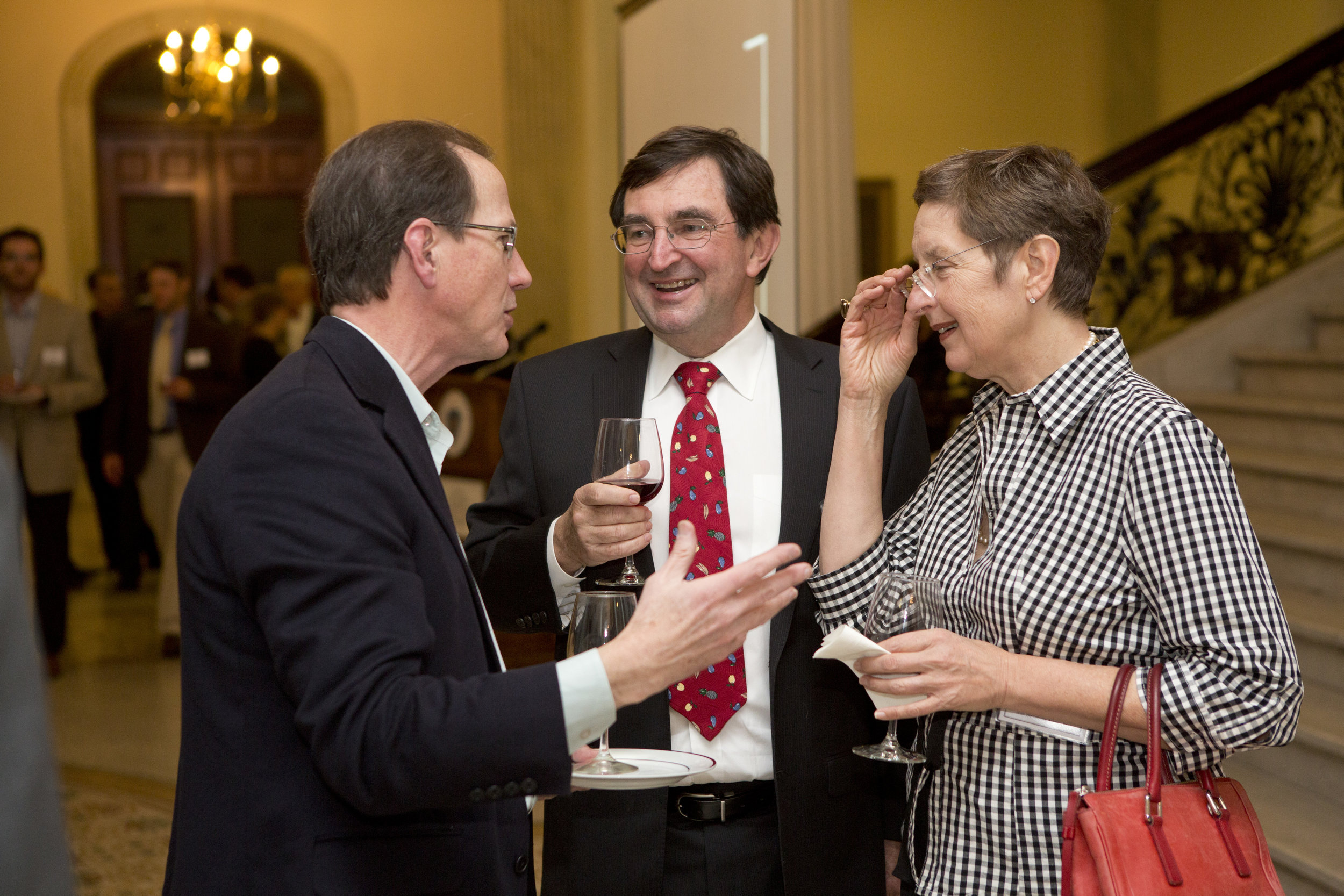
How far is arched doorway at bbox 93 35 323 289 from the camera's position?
37.9 ft

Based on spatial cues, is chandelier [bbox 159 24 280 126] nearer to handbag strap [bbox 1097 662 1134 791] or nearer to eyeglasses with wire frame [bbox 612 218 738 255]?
eyeglasses with wire frame [bbox 612 218 738 255]

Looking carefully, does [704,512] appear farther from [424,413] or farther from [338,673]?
[338,673]

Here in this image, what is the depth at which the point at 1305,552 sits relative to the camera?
14.7 feet

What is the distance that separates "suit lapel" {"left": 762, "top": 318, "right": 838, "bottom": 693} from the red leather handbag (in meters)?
0.59

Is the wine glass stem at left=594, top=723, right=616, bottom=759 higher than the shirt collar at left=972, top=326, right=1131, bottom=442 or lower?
lower

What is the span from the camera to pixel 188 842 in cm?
139

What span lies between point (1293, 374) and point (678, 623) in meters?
5.27

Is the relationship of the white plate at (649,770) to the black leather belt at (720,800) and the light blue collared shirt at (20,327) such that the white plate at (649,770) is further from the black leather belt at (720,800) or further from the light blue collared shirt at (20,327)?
the light blue collared shirt at (20,327)

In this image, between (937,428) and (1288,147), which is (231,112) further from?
(1288,147)

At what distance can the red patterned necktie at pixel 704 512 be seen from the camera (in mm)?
1996

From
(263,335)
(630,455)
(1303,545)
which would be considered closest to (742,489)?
(630,455)

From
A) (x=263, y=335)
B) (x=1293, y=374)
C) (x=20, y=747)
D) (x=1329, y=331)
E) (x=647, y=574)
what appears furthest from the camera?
(x=263, y=335)

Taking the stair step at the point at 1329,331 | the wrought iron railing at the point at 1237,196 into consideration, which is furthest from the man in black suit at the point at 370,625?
the wrought iron railing at the point at 1237,196

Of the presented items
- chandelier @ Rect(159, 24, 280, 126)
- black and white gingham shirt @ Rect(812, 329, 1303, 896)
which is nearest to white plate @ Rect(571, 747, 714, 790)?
black and white gingham shirt @ Rect(812, 329, 1303, 896)
